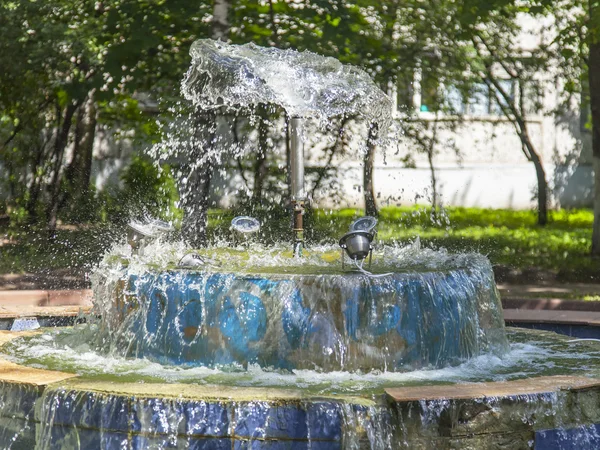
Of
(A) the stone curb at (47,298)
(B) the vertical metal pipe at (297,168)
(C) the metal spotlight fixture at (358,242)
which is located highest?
(B) the vertical metal pipe at (297,168)

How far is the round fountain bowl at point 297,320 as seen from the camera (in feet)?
18.6

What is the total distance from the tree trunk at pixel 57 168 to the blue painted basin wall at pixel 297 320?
10.1 meters

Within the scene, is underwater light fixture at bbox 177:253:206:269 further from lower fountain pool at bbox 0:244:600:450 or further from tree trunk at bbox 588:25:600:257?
tree trunk at bbox 588:25:600:257

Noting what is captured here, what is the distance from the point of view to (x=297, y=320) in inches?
223

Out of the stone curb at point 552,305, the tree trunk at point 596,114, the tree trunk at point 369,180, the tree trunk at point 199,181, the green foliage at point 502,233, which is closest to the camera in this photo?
the stone curb at point 552,305

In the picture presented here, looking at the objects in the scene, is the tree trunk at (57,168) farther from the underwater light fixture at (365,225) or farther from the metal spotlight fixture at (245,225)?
the underwater light fixture at (365,225)

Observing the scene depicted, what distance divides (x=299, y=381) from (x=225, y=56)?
282cm

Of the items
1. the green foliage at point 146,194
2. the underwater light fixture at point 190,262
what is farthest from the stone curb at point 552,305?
the green foliage at point 146,194

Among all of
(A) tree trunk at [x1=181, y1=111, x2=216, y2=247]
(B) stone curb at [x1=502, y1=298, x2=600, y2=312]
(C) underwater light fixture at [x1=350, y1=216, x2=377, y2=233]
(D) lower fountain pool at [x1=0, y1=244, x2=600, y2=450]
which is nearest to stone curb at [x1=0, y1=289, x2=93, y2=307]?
(A) tree trunk at [x1=181, y1=111, x2=216, y2=247]

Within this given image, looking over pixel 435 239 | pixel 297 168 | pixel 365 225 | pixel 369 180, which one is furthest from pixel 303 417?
pixel 369 180

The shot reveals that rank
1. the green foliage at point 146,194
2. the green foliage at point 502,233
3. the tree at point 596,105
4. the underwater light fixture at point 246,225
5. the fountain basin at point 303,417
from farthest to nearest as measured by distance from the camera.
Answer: the green foliage at point 146,194 → the green foliage at point 502,233 → the tree at point 596,105 → the underwater light fixture at point 246,225 → the fountain basin at point 303,417

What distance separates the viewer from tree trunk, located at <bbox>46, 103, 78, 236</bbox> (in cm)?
1570

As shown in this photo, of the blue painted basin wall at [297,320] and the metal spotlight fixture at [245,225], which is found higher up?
the metal spotlight fixture at [245,225]

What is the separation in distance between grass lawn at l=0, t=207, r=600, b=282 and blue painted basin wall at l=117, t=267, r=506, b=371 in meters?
6.82
